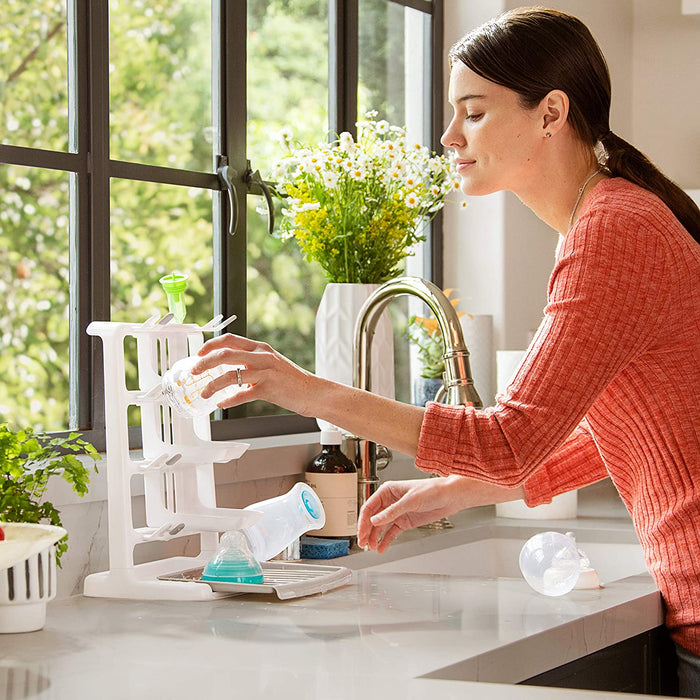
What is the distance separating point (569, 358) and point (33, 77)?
1155 mm

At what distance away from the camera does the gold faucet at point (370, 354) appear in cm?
181

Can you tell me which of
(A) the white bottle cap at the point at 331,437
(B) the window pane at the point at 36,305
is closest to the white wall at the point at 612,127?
(A) the white bottle cap at the point at 331,437

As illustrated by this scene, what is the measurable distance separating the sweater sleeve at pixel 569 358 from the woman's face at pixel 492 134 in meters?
0.17

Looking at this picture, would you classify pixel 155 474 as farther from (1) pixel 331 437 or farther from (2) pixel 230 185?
(2) pixel 230 185

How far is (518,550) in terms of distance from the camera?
2242 mm

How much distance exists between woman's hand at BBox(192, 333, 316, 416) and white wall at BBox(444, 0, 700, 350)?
1.63 m

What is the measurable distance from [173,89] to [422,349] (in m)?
0.79

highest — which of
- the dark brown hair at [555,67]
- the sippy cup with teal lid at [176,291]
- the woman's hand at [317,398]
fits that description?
the dark brown hair at [555,67]

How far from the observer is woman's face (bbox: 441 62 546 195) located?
1346mm

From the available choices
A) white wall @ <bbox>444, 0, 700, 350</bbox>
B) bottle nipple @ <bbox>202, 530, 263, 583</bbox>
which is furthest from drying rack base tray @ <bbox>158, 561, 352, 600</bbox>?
white wall @ <bbox>444, 0, 700, 350</bbox>

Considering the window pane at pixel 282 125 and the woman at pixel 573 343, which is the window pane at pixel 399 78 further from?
the woman at pixel 573 343

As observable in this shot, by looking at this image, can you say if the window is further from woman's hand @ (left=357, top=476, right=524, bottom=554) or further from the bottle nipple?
woman's hand @ (left=357, top=476, right=524, bottom=554)

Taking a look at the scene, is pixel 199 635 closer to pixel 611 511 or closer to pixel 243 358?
pixel 243 358

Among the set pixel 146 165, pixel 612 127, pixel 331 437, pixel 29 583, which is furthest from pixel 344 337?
pixel 612 127
